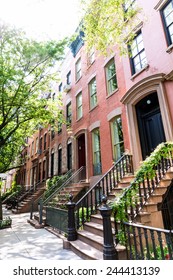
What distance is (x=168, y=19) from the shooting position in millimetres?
7031

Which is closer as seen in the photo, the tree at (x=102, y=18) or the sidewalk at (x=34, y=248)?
the sidewalk at (x=34, y=248)

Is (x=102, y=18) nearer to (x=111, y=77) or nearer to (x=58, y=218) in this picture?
(x=111, y=77)

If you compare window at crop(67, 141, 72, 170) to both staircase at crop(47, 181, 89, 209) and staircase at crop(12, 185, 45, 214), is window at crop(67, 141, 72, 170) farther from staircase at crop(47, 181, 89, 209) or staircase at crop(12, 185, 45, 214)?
staircase at crop(12, 185, 45, 214)

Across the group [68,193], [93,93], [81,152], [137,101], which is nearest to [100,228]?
[68,193]

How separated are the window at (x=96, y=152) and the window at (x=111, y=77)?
2524 millimetres

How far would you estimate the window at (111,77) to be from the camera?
9.88 m

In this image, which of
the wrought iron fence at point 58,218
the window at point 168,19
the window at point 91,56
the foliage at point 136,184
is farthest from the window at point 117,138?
the window at point 91,56

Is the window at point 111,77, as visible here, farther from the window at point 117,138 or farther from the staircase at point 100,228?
the staircase at point 100,228

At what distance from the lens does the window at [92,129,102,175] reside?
10125 mm

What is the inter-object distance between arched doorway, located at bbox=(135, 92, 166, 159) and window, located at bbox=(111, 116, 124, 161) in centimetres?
120

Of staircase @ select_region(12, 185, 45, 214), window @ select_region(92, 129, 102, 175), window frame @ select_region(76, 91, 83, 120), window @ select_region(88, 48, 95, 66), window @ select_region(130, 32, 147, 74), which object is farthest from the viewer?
staircase @ select_region(12, 185, 45, 214)

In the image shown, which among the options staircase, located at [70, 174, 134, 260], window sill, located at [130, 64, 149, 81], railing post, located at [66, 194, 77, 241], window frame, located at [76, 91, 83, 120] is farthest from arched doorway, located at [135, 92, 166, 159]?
window frame, located at [76, 91, 83, 120]

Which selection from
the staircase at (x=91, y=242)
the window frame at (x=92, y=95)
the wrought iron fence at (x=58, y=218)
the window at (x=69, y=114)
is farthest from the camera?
the window at (x=69, y=114)
